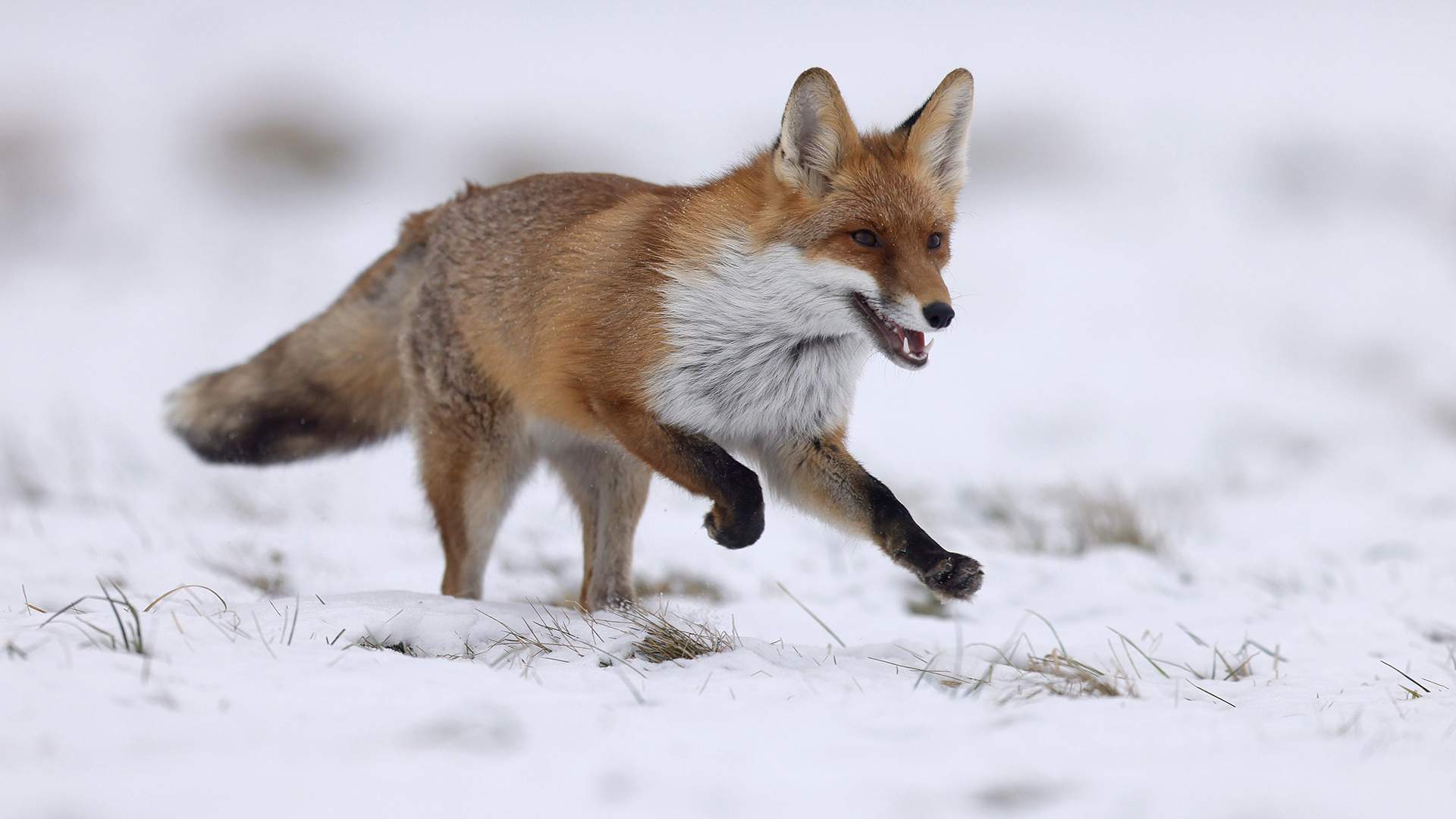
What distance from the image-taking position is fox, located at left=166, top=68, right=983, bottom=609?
11.7 ft

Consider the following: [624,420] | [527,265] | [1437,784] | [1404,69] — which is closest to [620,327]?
[624,420]

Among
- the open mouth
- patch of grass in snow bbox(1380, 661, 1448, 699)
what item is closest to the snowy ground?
patch of grass in snow bbox(1380, 661, 1448, 699)

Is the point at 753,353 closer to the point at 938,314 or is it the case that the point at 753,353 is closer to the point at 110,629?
the point at 938,314

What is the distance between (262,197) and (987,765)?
1532 centimetres

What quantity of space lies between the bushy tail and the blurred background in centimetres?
181

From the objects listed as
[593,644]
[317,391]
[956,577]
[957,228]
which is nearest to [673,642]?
[593,644]

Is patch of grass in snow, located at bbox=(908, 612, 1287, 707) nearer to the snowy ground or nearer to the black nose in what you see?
the snowy ground

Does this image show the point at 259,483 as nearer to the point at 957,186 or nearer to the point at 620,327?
the point at 620,327

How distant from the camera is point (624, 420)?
3840 millimetres

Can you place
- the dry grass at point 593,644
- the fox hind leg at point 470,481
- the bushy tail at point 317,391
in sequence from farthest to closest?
1. the bushy tail at point 317,391
2. the fox hind leg at point 470,481
3. the dry grass at point 593,644

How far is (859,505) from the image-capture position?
12.3ft

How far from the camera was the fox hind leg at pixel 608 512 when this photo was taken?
4.68 m

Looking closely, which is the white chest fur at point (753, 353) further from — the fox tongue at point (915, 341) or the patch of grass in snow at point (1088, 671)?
the patch of grass in snow at point (1088, 671)

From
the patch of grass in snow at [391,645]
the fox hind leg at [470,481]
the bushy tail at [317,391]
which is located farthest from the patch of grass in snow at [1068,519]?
the patch of grass in snow at [391,645]
